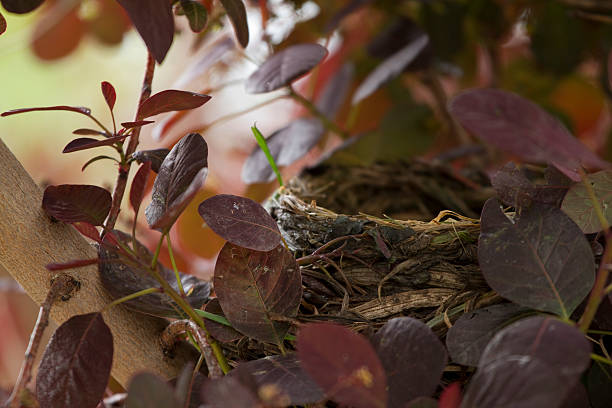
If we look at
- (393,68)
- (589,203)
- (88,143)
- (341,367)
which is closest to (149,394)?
(341,367)

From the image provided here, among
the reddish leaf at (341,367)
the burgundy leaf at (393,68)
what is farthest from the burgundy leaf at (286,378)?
the burgundy leaf at (393,68)

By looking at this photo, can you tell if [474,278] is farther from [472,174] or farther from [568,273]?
[472,174]

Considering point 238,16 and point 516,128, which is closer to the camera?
point 516,128

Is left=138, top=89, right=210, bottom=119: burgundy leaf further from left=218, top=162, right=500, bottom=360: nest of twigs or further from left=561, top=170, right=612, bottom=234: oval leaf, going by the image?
left=561, top=170, right=612, bottom=234: oval leaf

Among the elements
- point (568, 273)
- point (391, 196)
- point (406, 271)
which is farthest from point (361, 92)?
point (568, 273)

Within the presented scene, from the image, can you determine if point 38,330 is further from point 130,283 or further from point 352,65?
point 352,65

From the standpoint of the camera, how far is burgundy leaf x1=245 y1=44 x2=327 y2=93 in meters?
0.50

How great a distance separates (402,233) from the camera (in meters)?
0.46

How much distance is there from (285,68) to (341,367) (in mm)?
324

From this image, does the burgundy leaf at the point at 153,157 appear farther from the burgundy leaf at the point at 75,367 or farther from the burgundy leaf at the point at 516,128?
the burgundy leaf at the point at 516,128

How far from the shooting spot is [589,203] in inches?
14.6

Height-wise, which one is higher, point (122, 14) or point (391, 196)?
point (122, 14)

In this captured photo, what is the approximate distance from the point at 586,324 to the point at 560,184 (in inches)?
4.8

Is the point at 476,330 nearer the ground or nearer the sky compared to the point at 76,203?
nearer the ground
